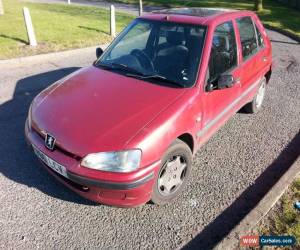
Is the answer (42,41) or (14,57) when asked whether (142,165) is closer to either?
(14,57)

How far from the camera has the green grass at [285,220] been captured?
3135mm

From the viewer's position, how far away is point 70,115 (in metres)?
3.23

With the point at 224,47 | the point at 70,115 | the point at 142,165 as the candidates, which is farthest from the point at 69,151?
the point at 224,47

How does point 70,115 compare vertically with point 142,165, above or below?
above

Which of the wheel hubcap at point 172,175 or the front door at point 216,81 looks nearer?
the wheel hubcap at point 172,175

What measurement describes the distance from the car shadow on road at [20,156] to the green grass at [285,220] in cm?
193

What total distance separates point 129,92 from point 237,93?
184cm

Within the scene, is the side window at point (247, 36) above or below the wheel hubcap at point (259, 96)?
above

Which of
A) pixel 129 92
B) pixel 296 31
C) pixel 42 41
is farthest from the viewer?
pixel 296 31

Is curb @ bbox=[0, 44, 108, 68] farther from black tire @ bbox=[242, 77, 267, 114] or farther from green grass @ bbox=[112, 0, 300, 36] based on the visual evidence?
green grass @ bbox=[112, 0, 300, 36]

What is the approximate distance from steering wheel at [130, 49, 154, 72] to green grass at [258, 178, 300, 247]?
7.13ft

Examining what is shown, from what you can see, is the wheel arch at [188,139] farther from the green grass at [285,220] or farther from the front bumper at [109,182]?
the green grass at [285,220]

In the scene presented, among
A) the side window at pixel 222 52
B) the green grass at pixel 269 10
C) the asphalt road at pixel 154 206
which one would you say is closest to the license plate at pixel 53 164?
the asphalt road at pixel 154 206

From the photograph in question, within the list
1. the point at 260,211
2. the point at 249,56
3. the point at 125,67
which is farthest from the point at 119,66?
the point at 260,211
